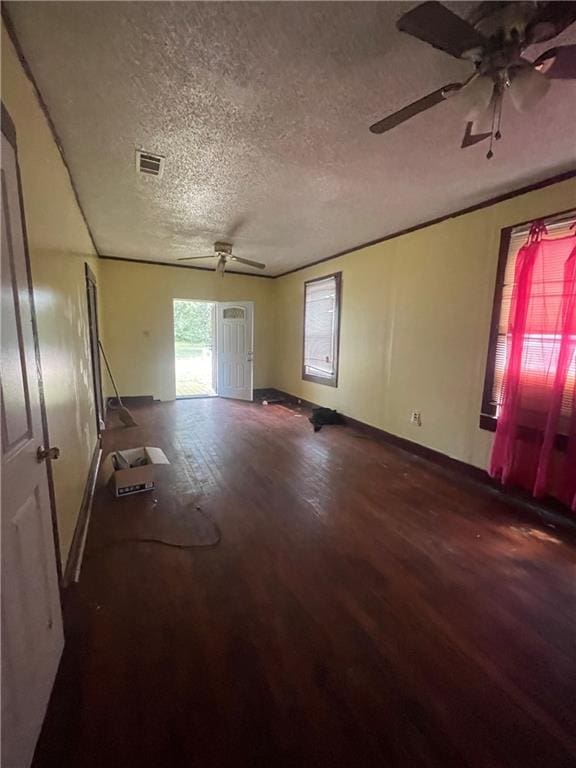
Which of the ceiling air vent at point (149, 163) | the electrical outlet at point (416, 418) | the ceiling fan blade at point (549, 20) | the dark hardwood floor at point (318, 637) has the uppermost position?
the ceiling air vent at point (149, 163)

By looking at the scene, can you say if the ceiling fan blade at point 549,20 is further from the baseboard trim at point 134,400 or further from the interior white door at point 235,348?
the baseboard trim at point 134,400

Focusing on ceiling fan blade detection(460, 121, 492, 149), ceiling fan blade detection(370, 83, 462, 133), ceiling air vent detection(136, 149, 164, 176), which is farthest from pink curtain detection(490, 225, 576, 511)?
ceiling air vent detection(136, 149, 164, 176)

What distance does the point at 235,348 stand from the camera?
6523mm

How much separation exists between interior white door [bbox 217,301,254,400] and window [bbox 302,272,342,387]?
1158 mm

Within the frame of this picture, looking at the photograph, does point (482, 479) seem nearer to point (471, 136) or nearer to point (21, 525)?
point (471, 136)

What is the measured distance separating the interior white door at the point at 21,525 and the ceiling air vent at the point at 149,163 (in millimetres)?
1335

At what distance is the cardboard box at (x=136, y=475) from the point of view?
105 inches

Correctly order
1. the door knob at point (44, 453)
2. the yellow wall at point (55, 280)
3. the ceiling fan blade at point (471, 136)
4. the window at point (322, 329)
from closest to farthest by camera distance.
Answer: the door knob at point (44, 453), the yellow wall at point (55, 280), the ceiling fan blade at point (471, 136), the window at point (322, 329)

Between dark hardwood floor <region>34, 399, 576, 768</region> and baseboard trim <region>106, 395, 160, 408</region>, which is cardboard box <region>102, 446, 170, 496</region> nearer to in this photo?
dark hardwood floor <region>34, 399, 576, 768</region>

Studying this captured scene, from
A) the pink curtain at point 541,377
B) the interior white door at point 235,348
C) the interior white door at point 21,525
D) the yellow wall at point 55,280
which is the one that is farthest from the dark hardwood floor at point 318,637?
the interior white door at point 235,348

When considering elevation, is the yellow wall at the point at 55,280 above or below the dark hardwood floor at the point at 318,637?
above

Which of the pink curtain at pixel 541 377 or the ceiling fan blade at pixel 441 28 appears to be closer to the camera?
the ceiling fan blade at pixel 441 28

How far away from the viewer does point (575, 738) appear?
1.14 m

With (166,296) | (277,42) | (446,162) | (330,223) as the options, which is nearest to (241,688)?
(277,42)
